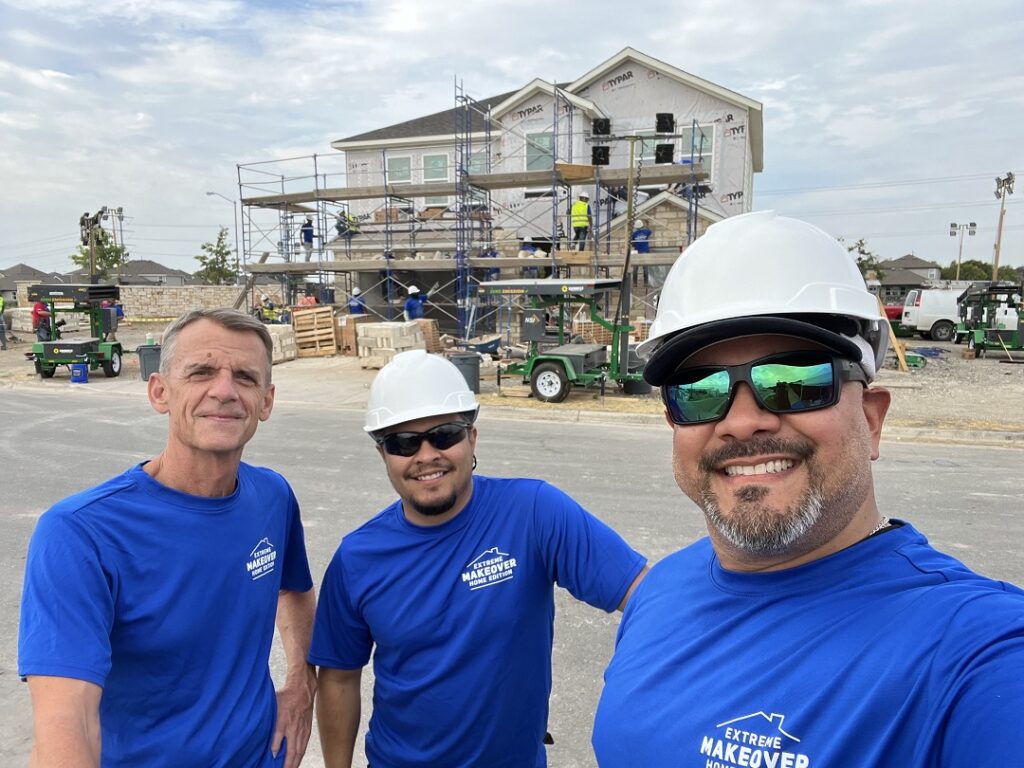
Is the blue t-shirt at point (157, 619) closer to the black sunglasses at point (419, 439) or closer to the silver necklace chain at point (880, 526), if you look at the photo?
the black sunglasses at point (419, 439)

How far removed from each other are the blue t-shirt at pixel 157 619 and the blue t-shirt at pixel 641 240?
19415 mm

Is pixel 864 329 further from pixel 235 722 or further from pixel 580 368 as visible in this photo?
pixel 580 368

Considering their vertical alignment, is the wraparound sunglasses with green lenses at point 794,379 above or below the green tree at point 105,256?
below

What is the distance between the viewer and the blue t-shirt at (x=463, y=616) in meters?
1.93

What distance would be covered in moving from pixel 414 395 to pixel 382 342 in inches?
611

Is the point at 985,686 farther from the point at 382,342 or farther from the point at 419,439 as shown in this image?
the point at 382,342

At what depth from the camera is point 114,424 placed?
10812mm

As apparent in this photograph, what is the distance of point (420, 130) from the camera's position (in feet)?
90.3

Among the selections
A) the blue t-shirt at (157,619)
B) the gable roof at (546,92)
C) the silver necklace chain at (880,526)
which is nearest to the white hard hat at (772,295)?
the silver necklace chain at (880,526)

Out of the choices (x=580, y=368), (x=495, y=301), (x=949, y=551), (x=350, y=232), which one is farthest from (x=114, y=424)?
(x=350, y=232)

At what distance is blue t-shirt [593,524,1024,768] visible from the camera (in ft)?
3.01

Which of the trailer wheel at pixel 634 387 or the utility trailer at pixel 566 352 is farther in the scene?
the trailer wheel at pixel 634 387

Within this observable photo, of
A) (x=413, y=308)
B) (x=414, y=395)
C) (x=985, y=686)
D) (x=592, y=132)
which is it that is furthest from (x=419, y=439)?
(x=592, y=132)

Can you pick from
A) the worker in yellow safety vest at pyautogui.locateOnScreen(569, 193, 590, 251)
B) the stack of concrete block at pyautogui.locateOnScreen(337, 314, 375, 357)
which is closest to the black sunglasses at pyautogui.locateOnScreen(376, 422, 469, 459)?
the worker in yellow safety vest at pyautogui.locateOnScreen(569, 193, 590, 251)
